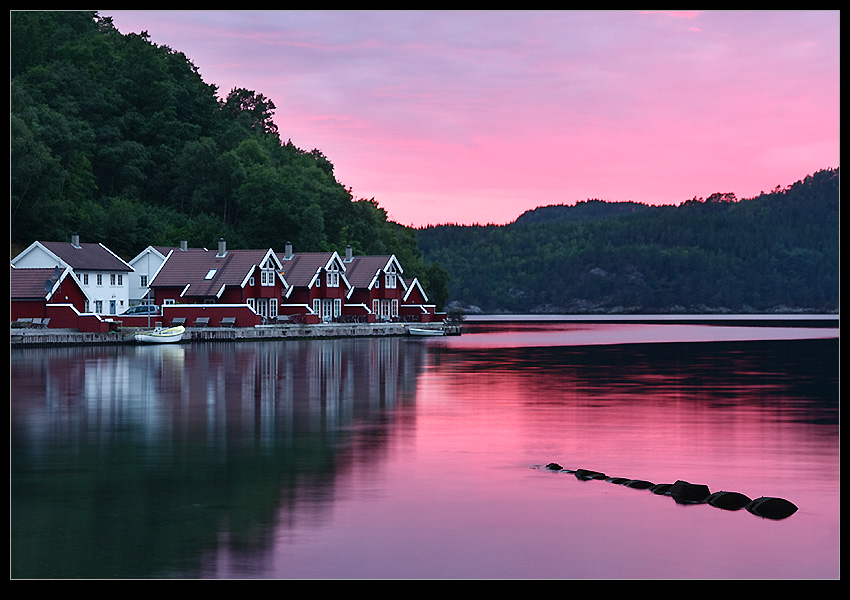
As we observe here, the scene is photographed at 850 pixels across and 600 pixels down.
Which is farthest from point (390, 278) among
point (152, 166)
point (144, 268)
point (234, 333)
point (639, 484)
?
point (639, 484)

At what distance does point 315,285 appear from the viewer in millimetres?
108625

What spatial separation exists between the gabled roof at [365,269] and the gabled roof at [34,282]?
3831 centimetres

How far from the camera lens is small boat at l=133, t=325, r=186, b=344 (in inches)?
3063

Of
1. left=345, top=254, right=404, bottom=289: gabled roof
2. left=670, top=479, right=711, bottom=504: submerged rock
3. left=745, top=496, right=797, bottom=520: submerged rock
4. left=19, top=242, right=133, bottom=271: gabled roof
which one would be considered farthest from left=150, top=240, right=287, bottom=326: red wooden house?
left=745, top=496, right=797, bottom=520: submerged rock

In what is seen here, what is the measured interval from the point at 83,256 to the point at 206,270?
411 inches

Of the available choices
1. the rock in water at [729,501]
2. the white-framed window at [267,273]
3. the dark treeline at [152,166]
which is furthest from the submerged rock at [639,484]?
the dark treeline at [152,166]

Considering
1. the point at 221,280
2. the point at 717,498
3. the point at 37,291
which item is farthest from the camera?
the point at 221,280

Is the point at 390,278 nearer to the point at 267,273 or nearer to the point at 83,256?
the point at 267,273

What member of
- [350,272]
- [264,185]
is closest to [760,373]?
[350,272]

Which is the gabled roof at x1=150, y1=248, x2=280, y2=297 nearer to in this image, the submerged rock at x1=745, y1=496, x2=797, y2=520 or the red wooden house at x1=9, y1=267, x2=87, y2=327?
the red wooden house at x1=9, y1=267, x2=87, y2=327

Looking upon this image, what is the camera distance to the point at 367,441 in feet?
82.8

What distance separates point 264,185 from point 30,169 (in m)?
34.0

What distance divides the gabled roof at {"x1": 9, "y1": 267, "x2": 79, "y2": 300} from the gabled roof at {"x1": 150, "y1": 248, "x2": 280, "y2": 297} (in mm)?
16058
